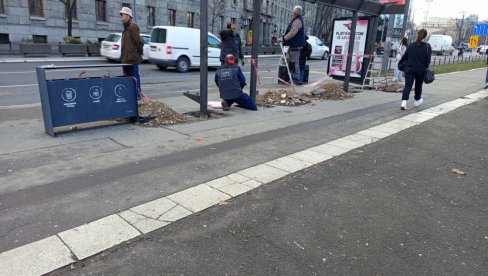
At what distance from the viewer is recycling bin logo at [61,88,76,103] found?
580 centimetres

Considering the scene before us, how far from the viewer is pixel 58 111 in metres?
5.76

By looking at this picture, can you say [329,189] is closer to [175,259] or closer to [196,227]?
[196,227]

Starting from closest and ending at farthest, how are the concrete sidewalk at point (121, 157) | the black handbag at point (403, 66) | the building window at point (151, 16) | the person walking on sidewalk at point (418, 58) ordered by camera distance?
the concrete sidewalk at point (121, 157), the person walking on sidewalk at point (418, 58), the black handbag at point (403, 66), the building window at point (151, 16)

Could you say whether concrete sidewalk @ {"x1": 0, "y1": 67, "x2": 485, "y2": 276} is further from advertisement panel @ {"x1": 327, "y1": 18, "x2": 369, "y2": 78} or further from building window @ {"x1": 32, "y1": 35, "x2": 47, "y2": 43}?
building window @ {"x1": 32, "y1": 35, "x2": 47, "y2": 43}

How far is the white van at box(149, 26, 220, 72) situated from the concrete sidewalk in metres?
9.60

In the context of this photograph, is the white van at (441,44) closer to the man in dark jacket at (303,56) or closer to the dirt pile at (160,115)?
the man in dark jacket at (303,56)

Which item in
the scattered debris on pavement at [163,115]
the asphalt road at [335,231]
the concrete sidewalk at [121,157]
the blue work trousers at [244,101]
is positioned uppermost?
the blue work trousers at [244,101]

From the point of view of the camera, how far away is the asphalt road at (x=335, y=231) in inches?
109

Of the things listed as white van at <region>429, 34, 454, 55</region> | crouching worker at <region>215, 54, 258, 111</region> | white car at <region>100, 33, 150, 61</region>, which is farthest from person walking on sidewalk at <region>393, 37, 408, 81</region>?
white van at <region>429, 34, 454, 55</region>

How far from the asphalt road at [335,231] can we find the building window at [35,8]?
29.9 metres

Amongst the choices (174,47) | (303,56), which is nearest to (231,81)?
(303,56)

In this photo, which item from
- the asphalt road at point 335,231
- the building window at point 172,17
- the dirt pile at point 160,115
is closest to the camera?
the asphalt road at point 335,231

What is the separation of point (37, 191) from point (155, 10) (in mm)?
34672

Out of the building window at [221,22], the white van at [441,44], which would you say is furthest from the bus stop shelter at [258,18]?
the white van at [441,44]
